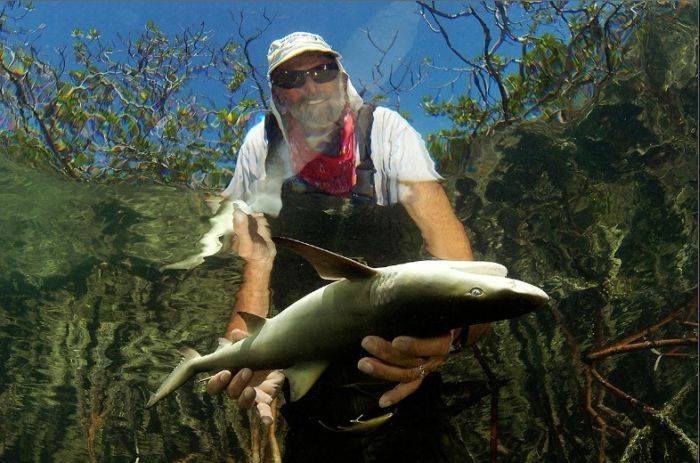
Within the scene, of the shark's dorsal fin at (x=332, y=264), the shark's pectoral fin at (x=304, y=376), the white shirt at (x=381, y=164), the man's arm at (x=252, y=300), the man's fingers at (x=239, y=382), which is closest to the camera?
the shark's dorsal fin at (x=332, y=264)

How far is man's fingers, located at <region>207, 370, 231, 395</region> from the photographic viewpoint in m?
3.23

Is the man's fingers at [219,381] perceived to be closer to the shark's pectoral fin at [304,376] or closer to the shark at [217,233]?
the shark's pectoral fin at [304,376]

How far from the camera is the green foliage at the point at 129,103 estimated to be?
5.11m

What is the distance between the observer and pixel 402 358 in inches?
106

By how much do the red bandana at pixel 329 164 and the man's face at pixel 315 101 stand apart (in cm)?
13

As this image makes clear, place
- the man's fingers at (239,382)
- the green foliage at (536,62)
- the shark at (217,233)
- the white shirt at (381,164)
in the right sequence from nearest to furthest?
the man's fingers at (239,382) → the white shirt at (381,164) → the green foliage at (536,62) → the shark at (217,233)

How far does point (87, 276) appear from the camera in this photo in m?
8.61

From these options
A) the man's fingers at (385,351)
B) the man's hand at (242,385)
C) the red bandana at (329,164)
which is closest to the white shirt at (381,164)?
the red bandana at (329,164)

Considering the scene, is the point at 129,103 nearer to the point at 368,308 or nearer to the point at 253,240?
the point at 253,240

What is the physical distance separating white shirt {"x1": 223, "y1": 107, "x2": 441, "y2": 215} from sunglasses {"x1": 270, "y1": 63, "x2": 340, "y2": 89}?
1.64 feet

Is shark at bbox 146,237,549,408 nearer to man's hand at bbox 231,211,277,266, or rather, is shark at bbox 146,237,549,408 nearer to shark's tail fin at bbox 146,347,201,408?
shark's tail fin at bbox 146,347,201,408

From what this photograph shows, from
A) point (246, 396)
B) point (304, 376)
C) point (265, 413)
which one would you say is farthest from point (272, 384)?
point (304, 376)

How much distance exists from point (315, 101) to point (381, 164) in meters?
0.93

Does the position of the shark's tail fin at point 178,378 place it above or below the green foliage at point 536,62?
below
